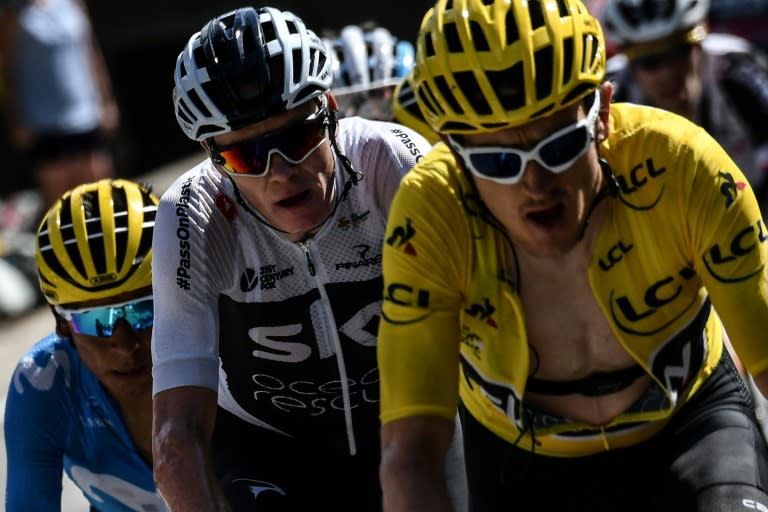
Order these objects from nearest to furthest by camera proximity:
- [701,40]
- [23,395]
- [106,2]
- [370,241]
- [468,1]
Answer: [468,1]
[370,241]
[23,395]
[701,40]
[106,2]

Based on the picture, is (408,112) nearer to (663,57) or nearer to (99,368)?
(663,57)

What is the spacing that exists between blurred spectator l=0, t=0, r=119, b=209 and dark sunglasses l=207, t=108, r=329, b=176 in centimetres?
682

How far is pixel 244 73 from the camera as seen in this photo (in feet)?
13.5

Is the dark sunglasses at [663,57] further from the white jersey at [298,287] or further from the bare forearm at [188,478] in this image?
the bare forearm at [188,478]

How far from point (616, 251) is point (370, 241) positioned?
100 centimetres

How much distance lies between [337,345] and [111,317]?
2.58 feet

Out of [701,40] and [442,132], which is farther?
[701,40]

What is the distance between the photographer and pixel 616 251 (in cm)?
344

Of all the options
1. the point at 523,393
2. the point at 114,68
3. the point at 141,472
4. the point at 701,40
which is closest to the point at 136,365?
the point at 141,472

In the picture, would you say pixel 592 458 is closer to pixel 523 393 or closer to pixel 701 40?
pixel 523 393

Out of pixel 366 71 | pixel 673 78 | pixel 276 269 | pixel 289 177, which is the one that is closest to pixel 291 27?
pixel 289 177

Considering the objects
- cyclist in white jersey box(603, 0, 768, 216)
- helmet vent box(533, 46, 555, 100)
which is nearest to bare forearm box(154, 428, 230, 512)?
helmet vent box(533, 46, 555, 100)

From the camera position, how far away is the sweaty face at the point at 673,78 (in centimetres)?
649

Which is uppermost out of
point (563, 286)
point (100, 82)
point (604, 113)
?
point (604, 113)
